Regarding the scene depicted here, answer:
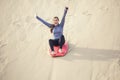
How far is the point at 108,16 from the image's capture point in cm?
730

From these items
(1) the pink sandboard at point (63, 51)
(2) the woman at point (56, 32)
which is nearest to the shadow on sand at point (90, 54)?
(1) the pink sandboard at point (63, 51)

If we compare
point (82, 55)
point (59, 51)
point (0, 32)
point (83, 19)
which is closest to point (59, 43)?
point (59, 51)

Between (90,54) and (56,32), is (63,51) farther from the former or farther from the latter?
(90,54)

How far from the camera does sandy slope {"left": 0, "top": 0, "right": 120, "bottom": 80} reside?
5.96m

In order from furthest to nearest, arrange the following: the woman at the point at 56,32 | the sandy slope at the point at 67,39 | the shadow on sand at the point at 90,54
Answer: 1. the woman at the point at 56,32
2. the shadow on sand at the point at 90,54
3. the sandy slope at the point at 67,39

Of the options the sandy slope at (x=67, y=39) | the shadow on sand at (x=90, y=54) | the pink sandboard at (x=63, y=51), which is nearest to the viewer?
the sandy slope at (x=67, y=39)

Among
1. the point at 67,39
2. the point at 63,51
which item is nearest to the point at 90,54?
the point at 63,51

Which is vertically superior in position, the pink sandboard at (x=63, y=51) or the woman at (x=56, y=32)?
the woman at (x=56, y=32)

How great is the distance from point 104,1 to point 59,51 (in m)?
2.59

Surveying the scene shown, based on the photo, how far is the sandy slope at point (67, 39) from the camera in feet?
19.6

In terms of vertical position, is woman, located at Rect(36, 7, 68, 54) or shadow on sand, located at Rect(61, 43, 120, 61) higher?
woman, located at Rect(36, 7, 68, 54)

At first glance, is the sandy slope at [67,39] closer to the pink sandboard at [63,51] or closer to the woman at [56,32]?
the pink sandboard at [63,51]

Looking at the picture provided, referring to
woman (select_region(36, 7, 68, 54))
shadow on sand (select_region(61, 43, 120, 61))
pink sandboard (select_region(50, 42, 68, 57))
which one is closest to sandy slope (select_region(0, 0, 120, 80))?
shadow on sand (select_region(61, 43, 120, 61))

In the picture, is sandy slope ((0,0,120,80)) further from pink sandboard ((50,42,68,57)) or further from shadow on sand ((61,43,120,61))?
pink sandboard ((50,42,68,57))
